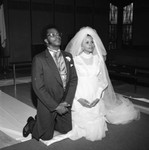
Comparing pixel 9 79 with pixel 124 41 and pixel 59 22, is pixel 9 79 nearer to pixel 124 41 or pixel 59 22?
pixel 59 22

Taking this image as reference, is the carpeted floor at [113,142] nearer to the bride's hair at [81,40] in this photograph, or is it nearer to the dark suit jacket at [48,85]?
the dark suit jacket at [48,85]

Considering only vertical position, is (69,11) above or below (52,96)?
above

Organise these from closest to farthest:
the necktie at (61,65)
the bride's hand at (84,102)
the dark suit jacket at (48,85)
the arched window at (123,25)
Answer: the dark suit jacket at (48,85)
the necktie at (61,65)
the bride's hand at (84,102)
the arched window at (123,25)

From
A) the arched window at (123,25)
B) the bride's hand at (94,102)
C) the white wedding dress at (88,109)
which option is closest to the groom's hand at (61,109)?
the white wedding dress at (88,109)

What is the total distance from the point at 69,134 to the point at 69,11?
8.02m

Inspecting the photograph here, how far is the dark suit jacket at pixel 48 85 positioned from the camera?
2.54m

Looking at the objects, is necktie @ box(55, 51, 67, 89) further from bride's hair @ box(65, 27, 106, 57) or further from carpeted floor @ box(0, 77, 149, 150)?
carpeted floor @ box(0, 77, 149, 150)

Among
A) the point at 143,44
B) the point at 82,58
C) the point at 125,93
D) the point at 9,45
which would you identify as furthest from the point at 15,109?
the point at 143,44

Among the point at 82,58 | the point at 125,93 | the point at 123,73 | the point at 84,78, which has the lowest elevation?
the point at 125,93

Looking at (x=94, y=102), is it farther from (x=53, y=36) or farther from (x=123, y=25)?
(x=123, y=25)

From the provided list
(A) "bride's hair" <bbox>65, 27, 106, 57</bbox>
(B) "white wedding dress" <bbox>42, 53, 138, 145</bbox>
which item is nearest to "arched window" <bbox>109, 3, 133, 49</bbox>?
(A) "bride's hair" <bbox>65, 27, 106, 57</bbox>

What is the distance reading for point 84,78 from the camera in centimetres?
286

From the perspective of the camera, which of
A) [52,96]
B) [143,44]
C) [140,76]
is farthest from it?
[143,44]

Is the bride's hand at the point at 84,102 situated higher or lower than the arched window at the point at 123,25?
lower
